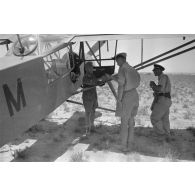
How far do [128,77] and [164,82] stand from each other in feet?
4.19

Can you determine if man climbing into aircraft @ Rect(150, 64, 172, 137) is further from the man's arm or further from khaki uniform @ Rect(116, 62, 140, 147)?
the man's arm

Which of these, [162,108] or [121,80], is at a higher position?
[121,80]

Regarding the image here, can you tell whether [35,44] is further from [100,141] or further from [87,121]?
[100,141]

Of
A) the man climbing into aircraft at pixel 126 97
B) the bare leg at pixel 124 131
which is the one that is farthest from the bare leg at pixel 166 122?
the bare leg at pixel 124 131

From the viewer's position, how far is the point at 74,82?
7.13 meters

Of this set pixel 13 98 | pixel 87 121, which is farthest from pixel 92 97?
pixel 13 98

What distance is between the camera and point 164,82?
625 centimetres

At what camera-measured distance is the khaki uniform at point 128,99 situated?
17.5ft

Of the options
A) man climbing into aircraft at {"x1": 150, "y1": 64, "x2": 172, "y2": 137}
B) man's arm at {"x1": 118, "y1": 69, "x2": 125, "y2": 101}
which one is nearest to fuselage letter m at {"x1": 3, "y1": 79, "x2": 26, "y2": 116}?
man's arm at {"x1": 118, "y1": 69, "x2": 125, "y2": 101}

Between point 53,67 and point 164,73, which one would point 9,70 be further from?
point 164,73

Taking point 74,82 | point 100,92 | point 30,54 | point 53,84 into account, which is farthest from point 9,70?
point 100,92

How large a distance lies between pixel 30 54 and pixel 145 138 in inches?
119

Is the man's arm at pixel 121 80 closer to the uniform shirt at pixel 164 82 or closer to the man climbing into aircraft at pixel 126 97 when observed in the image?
the man climbing into aircraft at pixel 126 97

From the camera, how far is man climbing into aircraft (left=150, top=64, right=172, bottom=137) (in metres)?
6.25
